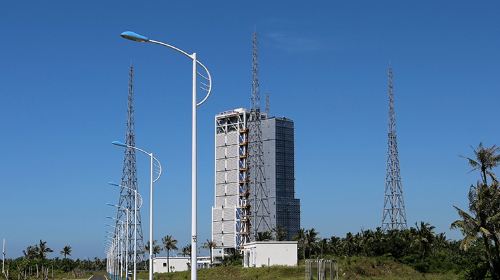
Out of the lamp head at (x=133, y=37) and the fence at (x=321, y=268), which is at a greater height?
the lamp head at (x=133, y=37)

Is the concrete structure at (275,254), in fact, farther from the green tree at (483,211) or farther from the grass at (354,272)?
the green tree at (483,211)

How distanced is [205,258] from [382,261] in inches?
4031

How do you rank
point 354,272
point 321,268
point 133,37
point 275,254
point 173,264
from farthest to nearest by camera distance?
point 173,264, point 275,254, point 354,272, point 321,268, point 133,37

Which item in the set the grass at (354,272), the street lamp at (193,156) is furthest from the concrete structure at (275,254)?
the street lamp at (193,156)

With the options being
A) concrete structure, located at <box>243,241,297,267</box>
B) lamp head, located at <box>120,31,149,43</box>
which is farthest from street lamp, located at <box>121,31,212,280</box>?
concrete structure, located at <box>243,241,297,267</box>

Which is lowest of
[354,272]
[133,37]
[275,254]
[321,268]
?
[354,272]

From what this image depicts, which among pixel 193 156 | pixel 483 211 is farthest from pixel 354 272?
pixel 193 156

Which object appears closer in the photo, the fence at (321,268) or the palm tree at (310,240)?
the fence at (321,268)

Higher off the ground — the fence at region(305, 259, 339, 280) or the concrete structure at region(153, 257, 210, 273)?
the fence at region(305, 259, 339, 280)

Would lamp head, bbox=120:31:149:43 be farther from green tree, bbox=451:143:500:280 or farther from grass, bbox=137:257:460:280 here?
grass, bbox=137:257:460:280

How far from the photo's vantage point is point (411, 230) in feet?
359

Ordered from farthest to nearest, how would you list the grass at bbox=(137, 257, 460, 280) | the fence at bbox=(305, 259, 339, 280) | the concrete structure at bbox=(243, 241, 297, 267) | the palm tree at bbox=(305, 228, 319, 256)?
the palm tree at bbox=(305, 228, 319, 256) < the concrete structure at bbox=(243, 241, 297, 267) < the grass at bbox=(137, 257, 460, 280) < the fence at bbox=(305, 259, 339, 280)

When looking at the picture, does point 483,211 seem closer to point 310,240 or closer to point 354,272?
point 354,272

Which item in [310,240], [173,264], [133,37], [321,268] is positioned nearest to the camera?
[133,37]
